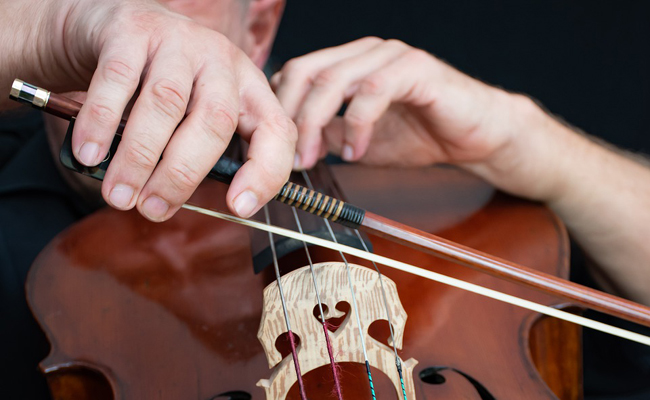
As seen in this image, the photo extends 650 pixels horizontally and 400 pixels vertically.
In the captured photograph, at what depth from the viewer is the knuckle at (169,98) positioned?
463 millimetres

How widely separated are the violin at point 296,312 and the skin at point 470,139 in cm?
7

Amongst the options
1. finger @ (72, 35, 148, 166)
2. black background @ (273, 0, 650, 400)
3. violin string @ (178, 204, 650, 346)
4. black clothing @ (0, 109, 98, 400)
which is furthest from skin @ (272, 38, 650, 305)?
black background @ (273, 0, 650, 400)

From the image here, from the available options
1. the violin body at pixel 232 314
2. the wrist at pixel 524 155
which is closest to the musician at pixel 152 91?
the violin body at pixel 232 314

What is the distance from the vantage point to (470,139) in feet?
2.73

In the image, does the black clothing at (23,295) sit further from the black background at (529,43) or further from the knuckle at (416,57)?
the black background at (529,43)

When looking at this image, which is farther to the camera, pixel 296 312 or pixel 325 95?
pixel 325 95

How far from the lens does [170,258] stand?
72 cm

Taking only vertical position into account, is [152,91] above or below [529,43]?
above

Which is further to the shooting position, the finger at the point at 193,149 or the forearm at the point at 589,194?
the forearm at the point at 589,194

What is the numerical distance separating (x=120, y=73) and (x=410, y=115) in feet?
1.67

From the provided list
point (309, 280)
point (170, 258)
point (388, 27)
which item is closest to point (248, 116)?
point (309, 280)

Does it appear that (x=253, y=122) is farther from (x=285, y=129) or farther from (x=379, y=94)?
(x=379, y=94)

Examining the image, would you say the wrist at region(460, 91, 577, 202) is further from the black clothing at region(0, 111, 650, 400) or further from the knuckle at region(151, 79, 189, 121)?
the knuckle at region(151, 79, 189, 121)

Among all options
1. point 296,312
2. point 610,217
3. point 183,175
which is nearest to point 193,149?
point 183,175
